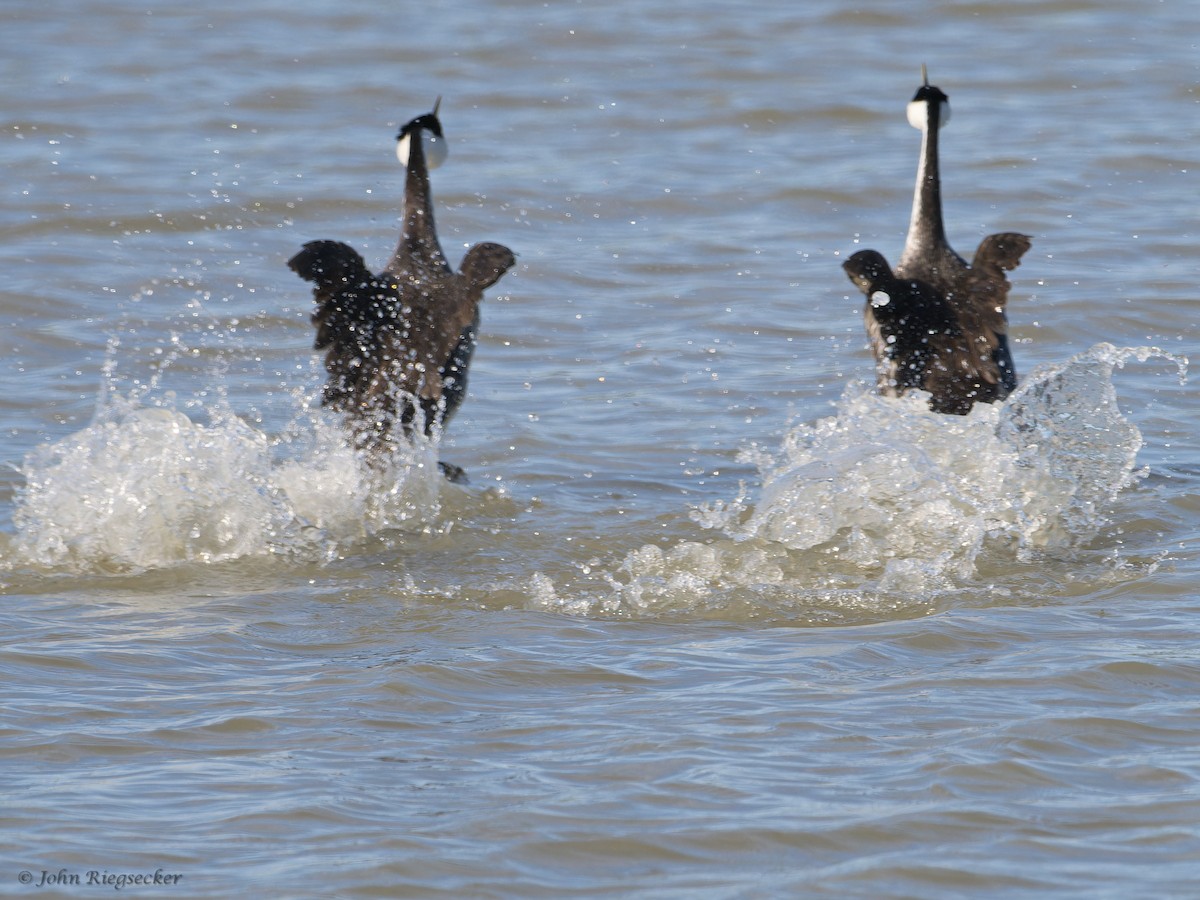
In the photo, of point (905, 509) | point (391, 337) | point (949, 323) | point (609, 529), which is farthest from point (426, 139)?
point (905, 509)

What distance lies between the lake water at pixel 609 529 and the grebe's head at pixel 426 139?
4.44ft

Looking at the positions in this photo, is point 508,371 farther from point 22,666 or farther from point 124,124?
point 124,124

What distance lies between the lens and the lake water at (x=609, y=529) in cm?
433

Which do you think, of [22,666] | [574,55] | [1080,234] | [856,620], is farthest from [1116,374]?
[574,55]

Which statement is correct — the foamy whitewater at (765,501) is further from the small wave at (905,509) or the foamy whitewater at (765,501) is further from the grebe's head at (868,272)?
the grebe's head at (868,272)

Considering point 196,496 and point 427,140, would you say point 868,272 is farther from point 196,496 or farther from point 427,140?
point 196,496

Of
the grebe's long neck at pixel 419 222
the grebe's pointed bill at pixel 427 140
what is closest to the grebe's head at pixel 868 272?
the grebe's long neck at pixel 419 222

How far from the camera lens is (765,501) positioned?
6.97 metres

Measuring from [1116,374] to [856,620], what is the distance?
13.9 ft

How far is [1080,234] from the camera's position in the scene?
480 inches

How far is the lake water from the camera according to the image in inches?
170

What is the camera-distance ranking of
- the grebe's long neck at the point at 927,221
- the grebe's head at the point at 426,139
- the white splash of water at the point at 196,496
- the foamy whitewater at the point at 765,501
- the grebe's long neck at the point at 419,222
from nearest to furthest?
the foamy whitewater at the point at 765,501, the white splash of water at the point at 196,496, the grebe's long neck at the point at 927,221, the grebe's long neck at the point at 419,222, the grebe's head at the point at 426,139

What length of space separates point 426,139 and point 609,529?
232cm

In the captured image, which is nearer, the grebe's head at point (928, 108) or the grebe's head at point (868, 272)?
the grebe's head at point (868, 272)
